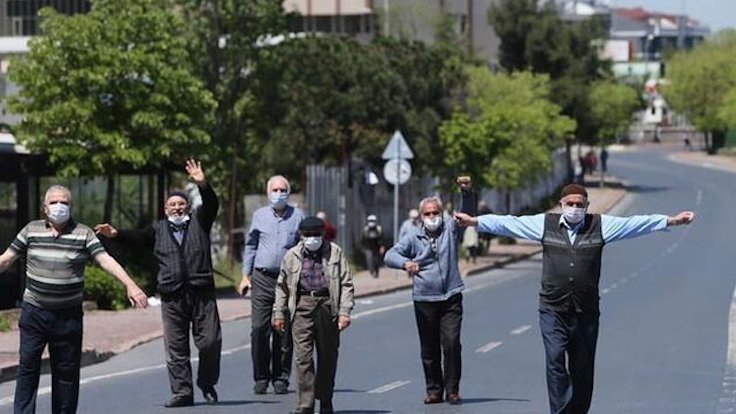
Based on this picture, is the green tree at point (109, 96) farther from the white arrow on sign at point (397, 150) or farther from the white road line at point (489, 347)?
the white arrow on sign at point (397, 150)

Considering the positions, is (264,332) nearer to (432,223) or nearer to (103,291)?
(432,223)

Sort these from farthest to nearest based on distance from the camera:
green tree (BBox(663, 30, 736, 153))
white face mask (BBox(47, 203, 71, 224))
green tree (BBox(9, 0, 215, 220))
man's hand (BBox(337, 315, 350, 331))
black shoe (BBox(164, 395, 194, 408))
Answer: green tree (BBox(663, 30, 736, 153)) → green tree (BBox(9, 0, 215, 220)) → black shoe (BBox(164, 395, 194, 408)) → man's hand (BBox(337, 315, 350, 331)) → white face mask (BBox(47, 203, 71, 224))

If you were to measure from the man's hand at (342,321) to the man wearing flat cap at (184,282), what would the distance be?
1.41m

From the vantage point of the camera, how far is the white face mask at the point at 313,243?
1479cm

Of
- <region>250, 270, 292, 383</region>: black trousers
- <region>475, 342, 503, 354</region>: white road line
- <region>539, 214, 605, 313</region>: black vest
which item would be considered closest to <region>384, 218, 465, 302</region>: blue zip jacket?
A: <region>250, 270, 292, 383</region>: black trousers

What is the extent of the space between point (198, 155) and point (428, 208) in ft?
61.0

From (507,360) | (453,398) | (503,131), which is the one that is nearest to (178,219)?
(453,398)

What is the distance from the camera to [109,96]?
33.1 metres

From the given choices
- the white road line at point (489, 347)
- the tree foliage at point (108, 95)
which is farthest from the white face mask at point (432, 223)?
the tree foliage at point (108, 95)

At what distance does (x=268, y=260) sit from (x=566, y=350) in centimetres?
389

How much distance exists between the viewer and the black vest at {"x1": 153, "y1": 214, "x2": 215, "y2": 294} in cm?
1558

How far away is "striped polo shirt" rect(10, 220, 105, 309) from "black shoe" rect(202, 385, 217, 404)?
306 cm

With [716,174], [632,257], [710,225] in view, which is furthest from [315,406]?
[716,174]

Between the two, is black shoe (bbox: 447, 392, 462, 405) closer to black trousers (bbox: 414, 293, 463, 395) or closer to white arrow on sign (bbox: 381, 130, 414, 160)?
black trousers (bbox: 414, 293, 463, 395)
